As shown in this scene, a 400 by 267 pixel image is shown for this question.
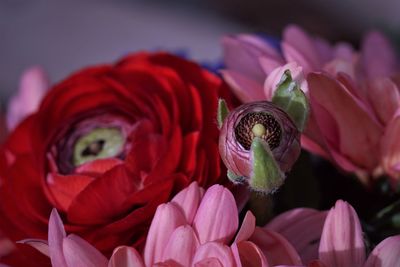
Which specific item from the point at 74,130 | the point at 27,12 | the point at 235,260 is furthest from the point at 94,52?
the point at 235,260

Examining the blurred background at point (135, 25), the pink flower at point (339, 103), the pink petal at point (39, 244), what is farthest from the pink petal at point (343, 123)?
the blurred background at point (135, 25)

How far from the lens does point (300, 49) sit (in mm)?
290

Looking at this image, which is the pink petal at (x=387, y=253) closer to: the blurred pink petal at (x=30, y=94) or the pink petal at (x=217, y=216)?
the pink petal at (x=217, y=216)

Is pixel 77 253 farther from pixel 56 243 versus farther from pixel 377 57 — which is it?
pixel 377 57

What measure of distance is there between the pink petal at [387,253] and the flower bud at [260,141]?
40 millimetres

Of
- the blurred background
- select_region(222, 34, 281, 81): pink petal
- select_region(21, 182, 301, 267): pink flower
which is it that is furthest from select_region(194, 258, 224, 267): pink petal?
the blurred background

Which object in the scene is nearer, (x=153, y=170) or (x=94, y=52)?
(x=153, y=170)

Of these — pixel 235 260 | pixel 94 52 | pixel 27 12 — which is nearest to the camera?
pixel 235 260

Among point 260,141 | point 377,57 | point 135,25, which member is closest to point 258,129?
point 260,141

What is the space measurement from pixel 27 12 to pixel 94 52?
0.65 feet

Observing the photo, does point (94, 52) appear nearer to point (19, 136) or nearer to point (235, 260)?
point (19, 136)

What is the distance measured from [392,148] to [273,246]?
7 cm

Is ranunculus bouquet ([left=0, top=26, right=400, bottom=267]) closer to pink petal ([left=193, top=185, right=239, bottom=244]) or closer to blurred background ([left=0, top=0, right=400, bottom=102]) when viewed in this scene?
pink petal ([left=193, top=185, right=239, bottom=244])

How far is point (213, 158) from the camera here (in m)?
0.25
